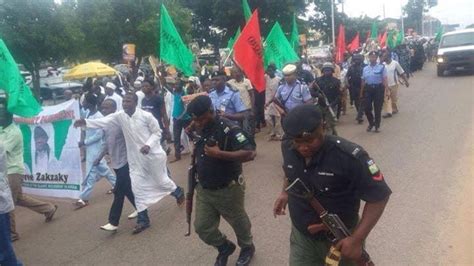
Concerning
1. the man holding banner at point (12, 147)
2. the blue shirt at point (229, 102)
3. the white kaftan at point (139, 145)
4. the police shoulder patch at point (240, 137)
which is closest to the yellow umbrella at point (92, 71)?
the blue shirt at point (229, 102)

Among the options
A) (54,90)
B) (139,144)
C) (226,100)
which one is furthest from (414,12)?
(139,144)

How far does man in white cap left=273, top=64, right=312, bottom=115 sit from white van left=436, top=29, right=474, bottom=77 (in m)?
14.6

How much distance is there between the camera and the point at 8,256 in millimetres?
4527

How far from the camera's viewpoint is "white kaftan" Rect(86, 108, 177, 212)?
19.4 ft

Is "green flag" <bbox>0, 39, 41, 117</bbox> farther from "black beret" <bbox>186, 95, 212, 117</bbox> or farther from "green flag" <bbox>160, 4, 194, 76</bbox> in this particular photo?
"green flag" <bbox>160, 4, 194, 76</bbox>

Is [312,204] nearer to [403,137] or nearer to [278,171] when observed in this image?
[278,171]

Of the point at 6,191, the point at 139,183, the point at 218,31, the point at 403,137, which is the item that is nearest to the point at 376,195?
the point at 6,191

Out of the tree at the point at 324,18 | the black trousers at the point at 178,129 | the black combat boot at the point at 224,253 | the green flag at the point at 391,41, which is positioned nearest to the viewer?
the black combat boot at the point at 224,253

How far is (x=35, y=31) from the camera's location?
63.1 feet

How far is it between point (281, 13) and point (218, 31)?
4.97 meters

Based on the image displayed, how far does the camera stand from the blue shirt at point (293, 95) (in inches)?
302

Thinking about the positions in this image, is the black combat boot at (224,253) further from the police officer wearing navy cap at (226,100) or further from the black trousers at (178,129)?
the black trousers at (178,129)

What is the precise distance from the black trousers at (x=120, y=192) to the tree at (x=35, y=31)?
14.4 metres

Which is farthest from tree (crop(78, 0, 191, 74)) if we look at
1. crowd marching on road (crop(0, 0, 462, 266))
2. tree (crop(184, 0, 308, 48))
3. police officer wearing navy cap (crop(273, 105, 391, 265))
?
police officer wearing navy cap (crop(273, 105, 391, 265))
